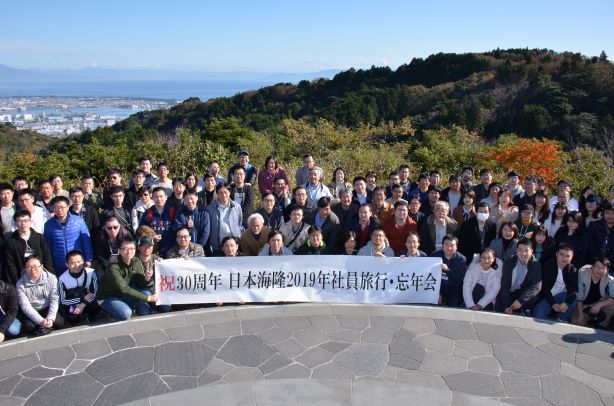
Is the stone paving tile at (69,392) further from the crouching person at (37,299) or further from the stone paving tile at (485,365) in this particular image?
the stone paving tile at (485,365)

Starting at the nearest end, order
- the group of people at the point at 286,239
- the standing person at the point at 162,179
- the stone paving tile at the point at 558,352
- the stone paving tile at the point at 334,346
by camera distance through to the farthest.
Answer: the stone paving tile at the point at 558,352
the stone paving tile at the point at 334,346
the group of people at the point at 286,239
the standing person at the point at 162,179

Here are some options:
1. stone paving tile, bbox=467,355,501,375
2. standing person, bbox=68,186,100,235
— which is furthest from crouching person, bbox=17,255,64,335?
stone paving tile, bbox=467,355,501,375

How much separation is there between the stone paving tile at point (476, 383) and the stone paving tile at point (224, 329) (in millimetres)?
2416

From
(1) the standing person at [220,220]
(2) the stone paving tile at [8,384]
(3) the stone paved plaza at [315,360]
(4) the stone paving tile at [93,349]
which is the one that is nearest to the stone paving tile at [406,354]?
(3) the stone paved plaza at [315,360]

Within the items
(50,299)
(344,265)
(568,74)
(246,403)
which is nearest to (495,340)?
(344,265)

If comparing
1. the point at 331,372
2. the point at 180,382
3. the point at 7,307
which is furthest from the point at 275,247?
the point at 7,307

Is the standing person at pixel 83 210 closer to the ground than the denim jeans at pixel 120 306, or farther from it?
farther from it

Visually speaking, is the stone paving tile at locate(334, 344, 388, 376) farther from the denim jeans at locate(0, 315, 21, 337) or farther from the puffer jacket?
the denim jeans at locate(0, 315, 21, 337)

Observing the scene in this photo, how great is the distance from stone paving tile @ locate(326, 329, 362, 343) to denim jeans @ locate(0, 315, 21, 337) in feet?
11.3

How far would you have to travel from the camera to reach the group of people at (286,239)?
565 centimetres

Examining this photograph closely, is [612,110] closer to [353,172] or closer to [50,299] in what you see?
[353,172]

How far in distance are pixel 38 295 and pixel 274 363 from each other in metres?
2.76

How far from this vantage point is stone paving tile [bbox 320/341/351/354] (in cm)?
537

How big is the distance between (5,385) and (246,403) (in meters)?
2.32
